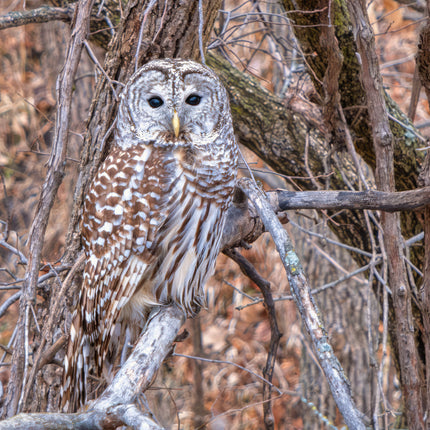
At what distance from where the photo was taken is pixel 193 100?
248cm

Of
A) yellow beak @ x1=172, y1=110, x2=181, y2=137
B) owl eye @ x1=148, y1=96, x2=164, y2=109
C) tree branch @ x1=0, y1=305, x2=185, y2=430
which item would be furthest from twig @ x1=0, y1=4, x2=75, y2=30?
tree branch @ x1=0, y1=305, x2=185, y2=430

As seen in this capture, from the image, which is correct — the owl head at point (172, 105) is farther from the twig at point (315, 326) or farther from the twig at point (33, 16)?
the twig at point (33, 16)

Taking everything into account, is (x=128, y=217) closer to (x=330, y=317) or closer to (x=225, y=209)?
(x=225, y=209)

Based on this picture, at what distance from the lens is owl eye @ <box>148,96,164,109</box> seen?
245cm

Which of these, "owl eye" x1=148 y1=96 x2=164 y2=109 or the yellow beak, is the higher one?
"owl eye" x1=148 y1=96 x2=164 y2=109

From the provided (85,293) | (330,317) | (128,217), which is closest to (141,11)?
(128,217)

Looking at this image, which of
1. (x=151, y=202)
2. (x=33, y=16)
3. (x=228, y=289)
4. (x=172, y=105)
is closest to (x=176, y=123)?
(x=172, y=105)

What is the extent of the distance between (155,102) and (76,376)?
1236 mm

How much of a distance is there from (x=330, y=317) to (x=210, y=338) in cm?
211

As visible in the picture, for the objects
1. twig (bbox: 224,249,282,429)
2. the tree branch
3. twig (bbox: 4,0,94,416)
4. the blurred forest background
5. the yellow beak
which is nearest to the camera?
the tree branch

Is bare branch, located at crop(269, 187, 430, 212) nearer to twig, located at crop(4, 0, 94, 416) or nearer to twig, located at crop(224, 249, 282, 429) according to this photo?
twig, located at crop(224, 249, 282, 429)

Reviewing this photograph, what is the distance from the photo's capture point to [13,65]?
6355 mm

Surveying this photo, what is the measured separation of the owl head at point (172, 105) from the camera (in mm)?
2377

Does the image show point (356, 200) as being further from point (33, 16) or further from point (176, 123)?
point (33, 16)
